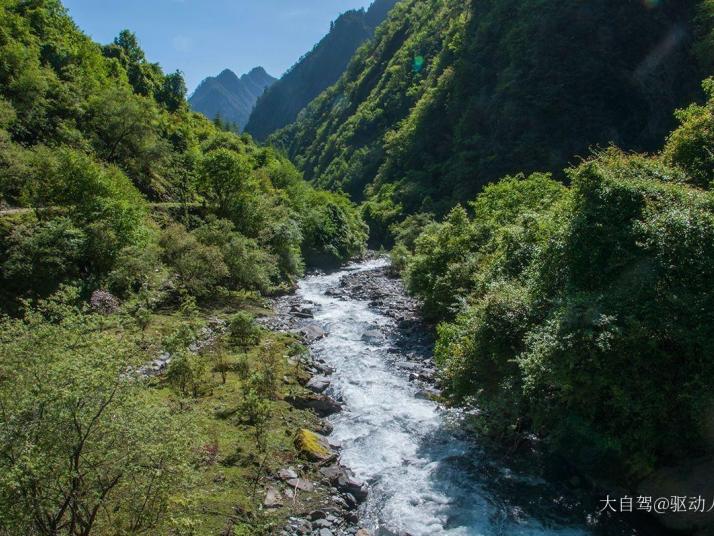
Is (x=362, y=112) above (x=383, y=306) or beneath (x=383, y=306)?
above

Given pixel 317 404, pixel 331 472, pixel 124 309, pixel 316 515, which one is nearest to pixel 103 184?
pixel 124 309

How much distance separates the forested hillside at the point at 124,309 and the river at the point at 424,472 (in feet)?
8.85

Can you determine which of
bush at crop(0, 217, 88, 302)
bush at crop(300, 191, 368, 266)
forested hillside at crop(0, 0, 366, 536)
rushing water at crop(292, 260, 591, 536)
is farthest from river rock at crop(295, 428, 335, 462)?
bush at crop(300, 191, 368, 266)

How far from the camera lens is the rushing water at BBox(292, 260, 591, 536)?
41.0ft

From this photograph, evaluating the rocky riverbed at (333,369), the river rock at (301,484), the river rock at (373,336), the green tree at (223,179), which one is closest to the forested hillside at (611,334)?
the rocky riverbed at (333,369)

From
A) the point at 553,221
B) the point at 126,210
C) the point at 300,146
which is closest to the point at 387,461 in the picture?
the point at 553,221

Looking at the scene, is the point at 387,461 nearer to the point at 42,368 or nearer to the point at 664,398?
the point at 664,398

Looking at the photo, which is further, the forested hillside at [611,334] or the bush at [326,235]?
the bush at [326,235]

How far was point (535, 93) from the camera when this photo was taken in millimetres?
75812

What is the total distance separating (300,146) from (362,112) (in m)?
56.5

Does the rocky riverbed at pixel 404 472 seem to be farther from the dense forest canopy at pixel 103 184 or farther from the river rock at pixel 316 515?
the dense forest canopy at pixel 103 184

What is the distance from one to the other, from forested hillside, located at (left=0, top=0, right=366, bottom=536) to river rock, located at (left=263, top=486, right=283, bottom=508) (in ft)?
0.99

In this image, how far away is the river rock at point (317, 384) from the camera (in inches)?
797

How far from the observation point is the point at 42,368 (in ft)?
24.7
